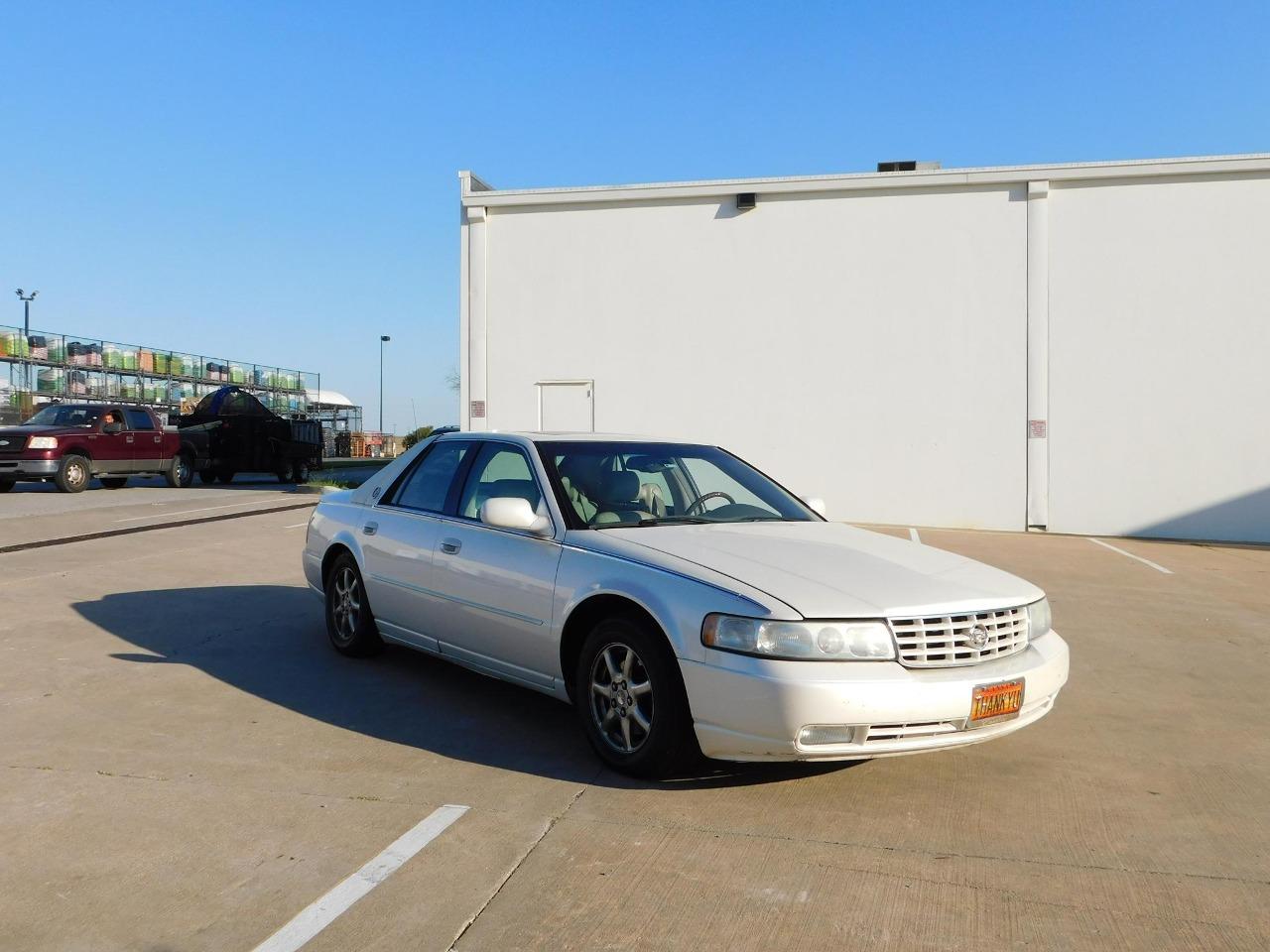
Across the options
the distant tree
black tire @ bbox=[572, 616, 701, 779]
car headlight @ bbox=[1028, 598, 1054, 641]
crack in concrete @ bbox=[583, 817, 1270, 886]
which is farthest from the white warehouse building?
the distant tree

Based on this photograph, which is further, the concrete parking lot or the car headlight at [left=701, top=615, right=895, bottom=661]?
the car headlight at [left=701, top=615, right=895, bottom=661]

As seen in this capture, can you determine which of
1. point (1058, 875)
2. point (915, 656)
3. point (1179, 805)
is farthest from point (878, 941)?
point (1179, 805)

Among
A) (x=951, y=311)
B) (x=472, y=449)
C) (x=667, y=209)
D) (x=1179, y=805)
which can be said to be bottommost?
(x=1179, y=805)

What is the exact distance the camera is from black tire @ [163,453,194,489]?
23375mm

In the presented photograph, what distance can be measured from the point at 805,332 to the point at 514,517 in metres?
14.1

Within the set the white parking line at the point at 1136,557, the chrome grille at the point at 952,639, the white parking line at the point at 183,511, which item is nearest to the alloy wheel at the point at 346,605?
the chrome grille at the point at 952,639

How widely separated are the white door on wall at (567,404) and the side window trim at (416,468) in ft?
41.6

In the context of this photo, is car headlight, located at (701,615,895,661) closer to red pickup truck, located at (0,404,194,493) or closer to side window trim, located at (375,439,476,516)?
side window trim, located at (375,439,476,516)

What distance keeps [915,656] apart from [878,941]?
121 cm

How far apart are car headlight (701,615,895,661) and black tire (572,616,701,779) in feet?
1.10

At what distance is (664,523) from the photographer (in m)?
5.23

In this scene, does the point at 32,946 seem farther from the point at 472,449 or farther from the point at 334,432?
the point at 334,432

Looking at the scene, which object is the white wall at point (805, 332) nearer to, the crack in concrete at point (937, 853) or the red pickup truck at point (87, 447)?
the red pickup truck at point (87, 447)

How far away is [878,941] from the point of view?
10.1 ft
